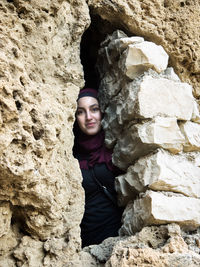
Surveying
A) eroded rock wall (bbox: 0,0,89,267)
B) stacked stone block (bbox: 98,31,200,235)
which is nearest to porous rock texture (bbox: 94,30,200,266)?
stacked stone block (bbox: 98,31,200,235)

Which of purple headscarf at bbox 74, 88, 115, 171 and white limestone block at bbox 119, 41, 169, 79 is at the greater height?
white limestone block at bbox 119, 41, 169, 79

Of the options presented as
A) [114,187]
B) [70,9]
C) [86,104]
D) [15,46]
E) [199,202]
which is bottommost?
[114,187]

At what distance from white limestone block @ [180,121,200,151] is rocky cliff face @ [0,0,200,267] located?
11 millimetres

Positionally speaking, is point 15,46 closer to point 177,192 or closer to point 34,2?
point 34,2

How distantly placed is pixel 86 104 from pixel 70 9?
67 centimetres

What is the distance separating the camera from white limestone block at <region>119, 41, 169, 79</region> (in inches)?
73.8

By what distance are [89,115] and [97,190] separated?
543 mm

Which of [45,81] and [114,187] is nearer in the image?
[45,81]

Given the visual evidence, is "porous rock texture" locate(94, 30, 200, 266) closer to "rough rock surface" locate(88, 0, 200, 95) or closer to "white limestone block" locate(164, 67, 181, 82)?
"white limestone block" locate(164, 67, 181, 82)

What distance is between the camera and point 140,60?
1.88 m

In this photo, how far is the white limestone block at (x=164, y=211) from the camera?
5.14ft

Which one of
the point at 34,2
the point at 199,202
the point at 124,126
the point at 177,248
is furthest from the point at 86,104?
the point at 177,248

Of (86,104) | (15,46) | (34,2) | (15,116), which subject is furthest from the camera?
(86,104)

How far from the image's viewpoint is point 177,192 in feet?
5.52
